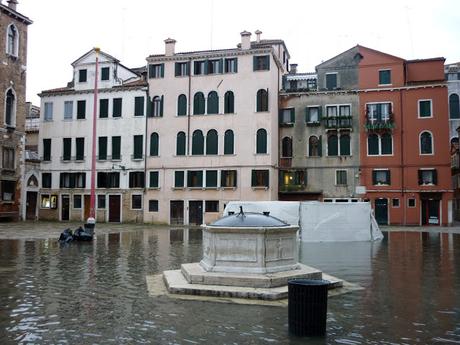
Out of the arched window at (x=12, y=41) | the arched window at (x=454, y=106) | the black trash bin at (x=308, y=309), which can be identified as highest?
the arched window at (x=12, y=41)

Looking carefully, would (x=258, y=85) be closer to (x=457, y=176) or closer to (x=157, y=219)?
(x=157, y=219)

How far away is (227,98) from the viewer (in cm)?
4131

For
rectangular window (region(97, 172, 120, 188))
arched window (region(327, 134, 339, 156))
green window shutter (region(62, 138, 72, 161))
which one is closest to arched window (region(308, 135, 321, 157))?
arched window (region(327, 134, 339, 156))

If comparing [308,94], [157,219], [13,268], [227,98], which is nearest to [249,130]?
[227,98]

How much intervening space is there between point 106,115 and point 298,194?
18.2m

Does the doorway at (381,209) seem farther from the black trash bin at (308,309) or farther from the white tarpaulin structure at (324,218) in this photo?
the black trash bin at (308,309)

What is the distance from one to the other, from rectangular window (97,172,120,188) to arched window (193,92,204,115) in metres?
8.77

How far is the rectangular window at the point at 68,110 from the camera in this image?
4453 cm

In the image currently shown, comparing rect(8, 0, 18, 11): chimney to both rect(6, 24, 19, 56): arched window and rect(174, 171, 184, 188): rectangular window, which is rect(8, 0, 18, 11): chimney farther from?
rect(174, 171, 184, 188): rectangular window

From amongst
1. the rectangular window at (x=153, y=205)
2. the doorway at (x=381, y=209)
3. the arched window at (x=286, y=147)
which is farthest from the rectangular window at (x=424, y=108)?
the rectangular window at (x=153, y=205)

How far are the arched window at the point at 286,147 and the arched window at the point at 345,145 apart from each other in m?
4.25

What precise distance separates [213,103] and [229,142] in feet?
12.1

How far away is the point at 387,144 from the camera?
4006cm

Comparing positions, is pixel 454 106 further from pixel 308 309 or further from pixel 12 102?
pixel 308 309
